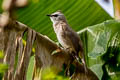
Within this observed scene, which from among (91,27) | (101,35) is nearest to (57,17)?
(91,27)

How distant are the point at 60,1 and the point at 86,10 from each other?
383mm

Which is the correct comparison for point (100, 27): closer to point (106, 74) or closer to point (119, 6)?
point (119, 6)

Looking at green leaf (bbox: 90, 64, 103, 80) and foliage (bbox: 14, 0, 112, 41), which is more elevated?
foliage (bbox: 14, 0, 112, 41)

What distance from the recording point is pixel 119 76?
276cm

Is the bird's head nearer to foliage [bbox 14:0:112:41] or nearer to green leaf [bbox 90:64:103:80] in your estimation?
foliage [bbox 14:0:112:41]

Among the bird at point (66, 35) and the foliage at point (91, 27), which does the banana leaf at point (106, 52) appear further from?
the bird at point (66, 35)

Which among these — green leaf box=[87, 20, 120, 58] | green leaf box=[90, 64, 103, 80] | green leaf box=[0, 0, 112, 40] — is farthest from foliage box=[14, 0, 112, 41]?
green leaf box=[90, 64, 103, 80]

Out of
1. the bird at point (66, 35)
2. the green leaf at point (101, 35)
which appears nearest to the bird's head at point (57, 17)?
the bird at point (66, 35)

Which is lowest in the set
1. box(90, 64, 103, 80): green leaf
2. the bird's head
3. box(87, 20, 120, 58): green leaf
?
box(90, 64, 103, 80): green leaf

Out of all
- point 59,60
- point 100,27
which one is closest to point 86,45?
point 100,27

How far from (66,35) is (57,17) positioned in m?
0.39

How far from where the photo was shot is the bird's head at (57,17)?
11.5ft

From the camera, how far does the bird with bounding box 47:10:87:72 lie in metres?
3.11

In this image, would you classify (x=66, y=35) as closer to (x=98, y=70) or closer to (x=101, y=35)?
(x=101, y=35)
